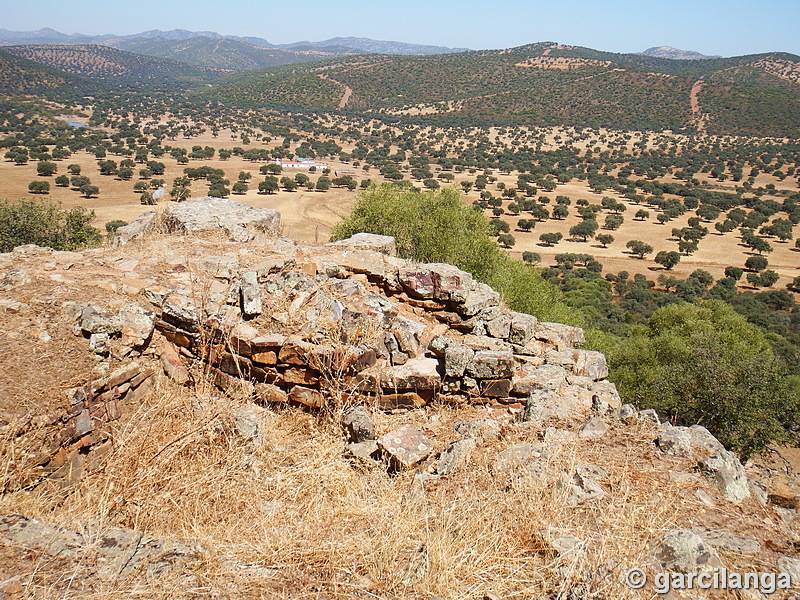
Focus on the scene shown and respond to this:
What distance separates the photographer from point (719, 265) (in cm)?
5181

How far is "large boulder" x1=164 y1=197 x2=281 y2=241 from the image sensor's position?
10.9 meters

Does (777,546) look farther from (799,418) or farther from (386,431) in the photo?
(799,418)

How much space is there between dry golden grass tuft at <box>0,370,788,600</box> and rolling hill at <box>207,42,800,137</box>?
12891cm

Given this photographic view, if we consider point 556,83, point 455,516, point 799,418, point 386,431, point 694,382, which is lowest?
point 799,418

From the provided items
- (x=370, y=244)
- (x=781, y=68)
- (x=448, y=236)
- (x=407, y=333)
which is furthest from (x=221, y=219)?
(x=781, y=68)

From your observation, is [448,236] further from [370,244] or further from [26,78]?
[26,78]

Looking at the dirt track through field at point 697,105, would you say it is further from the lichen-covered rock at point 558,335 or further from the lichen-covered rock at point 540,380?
the lichen-covered rock at point 540,380

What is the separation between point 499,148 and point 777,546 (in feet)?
359

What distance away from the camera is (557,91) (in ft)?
441

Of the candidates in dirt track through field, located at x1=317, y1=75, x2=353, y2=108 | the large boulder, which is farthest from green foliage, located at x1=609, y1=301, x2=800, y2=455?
dirt track through field, located at x1=317, y1=75, x2=353, y2=108

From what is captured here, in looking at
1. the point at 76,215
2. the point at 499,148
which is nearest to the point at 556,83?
the point at 499,148

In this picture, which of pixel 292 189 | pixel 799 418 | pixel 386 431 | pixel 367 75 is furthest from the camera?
pixel 367 75

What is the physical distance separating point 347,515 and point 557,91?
147m

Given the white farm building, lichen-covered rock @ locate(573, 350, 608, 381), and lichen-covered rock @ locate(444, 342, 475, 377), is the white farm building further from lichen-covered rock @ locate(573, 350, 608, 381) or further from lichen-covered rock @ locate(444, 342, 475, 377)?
lichen-covered rock @ locate(444, 342, 475, 377)
